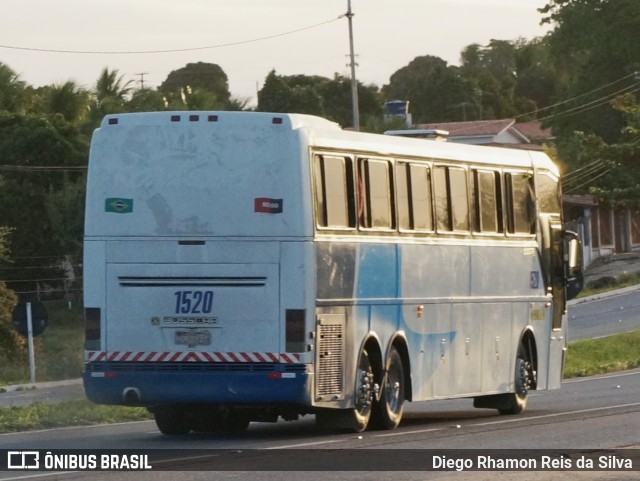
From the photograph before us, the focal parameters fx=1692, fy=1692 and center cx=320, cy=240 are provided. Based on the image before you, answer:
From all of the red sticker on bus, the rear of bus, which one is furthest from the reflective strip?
the red sticker on bus

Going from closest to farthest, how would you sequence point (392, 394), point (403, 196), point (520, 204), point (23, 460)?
point (23, 460), point (392, 394), point (403, 196), point (520, 204)

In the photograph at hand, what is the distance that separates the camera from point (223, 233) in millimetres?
17062

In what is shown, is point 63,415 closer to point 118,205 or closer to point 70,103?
point 118,205

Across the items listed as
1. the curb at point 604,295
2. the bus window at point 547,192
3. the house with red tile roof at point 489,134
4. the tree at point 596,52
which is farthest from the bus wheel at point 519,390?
the house with red tile roof at point 489,134

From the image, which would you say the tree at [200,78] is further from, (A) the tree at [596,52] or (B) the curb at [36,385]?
(B) the curb at [36,385]

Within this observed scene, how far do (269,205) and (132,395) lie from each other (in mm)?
2379

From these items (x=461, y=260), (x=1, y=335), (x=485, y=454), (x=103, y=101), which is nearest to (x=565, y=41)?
(x=103, y=101)

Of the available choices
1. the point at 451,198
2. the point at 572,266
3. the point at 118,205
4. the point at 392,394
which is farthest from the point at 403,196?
the point at 572,266

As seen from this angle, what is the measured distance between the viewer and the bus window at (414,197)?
19.2m

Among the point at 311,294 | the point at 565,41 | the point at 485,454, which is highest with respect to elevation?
the point at 565,41

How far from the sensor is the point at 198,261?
17.1 metres

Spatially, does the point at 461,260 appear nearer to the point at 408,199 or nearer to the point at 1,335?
the point at 408,199

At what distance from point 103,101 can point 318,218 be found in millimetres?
56326

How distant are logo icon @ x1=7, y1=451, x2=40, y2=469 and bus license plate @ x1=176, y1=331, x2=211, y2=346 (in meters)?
2.22
